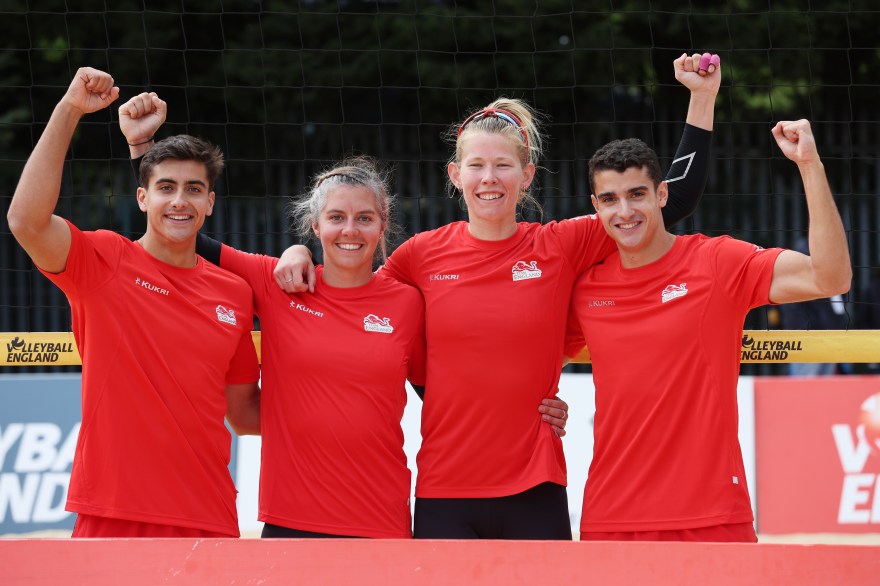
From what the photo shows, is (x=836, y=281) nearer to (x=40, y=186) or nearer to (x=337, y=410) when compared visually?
(x=337, y=410)

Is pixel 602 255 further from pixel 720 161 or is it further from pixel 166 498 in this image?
pixel 720 161

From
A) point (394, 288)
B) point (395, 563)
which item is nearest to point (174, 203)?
point (394, 288)

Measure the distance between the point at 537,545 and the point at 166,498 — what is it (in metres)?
1.33

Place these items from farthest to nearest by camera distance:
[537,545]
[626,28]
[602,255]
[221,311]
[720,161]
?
[626,28]
[720,161]
[602,255]
[221,311]
[537,545]

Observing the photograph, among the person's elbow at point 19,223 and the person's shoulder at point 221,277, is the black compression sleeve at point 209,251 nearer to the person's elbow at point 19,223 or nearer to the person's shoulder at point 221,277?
the person's shoulder at point 221,277

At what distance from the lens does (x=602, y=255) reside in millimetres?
3668

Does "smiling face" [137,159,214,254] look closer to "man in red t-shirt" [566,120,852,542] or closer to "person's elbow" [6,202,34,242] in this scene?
"person's elbow" [6,202,34,242]

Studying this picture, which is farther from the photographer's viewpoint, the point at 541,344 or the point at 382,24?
the point at 382,24

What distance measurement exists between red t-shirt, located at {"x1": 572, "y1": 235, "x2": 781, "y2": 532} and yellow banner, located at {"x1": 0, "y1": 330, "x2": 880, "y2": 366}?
4.59 feet

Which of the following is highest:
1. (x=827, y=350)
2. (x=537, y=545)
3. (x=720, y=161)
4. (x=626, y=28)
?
(x=626, y=28)

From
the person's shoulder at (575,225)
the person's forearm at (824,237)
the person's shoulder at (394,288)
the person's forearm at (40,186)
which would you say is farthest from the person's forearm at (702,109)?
the person's forearm at (40,186)

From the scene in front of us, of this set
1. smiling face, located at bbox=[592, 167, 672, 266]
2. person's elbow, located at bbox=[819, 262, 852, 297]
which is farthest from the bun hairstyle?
person's elbow, located at bbox=[819, 262, 852, 297]

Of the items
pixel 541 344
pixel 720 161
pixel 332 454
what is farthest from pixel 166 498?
pixel 720 161

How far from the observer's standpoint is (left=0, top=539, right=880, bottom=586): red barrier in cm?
229
